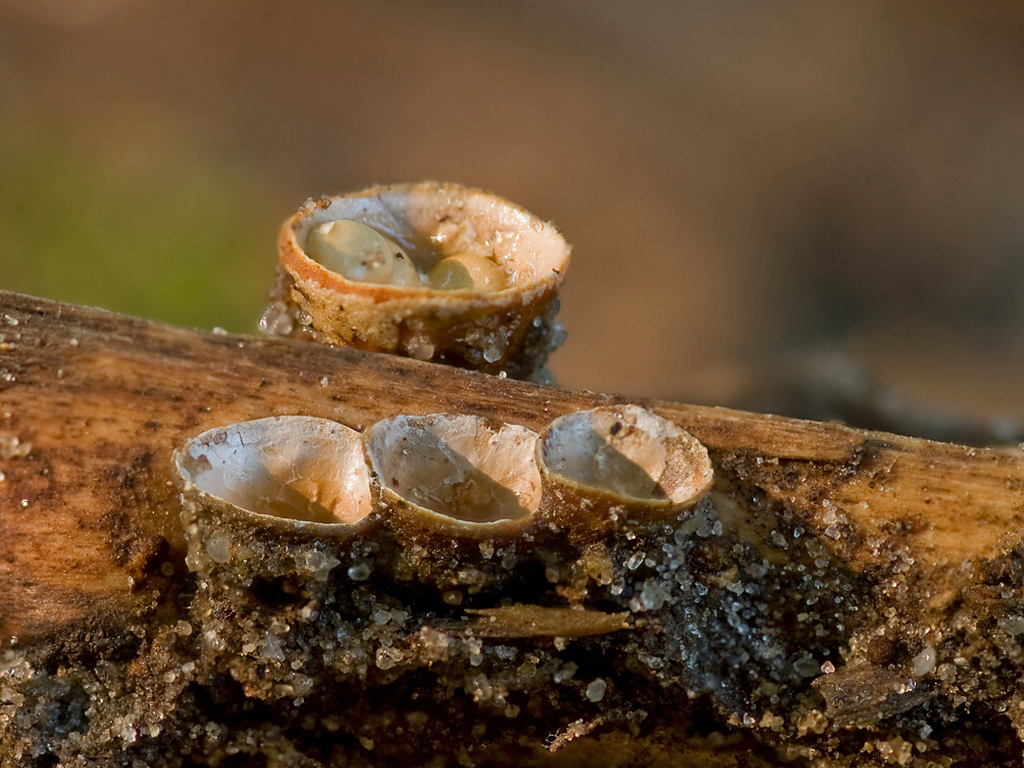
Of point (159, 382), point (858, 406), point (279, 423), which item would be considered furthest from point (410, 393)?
point (858, 406)

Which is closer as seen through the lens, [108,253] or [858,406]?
[858,406]

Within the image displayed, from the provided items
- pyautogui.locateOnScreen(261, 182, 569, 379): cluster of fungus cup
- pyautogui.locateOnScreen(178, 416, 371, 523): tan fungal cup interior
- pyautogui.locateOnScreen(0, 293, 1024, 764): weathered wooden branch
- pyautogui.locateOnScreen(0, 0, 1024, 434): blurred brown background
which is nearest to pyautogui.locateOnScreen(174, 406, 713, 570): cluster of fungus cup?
pyautogui.locateOnScreen(178, 416, 371, 523): tan fungal cup interior

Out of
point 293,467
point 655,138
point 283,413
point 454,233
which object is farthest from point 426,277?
point 655,138

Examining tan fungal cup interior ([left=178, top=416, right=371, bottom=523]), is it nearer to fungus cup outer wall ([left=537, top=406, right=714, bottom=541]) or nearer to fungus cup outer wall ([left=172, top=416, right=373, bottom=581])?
fungus cup outer wall ([left=172, top=416, right=373, bottom=581])

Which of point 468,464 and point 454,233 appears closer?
point 468,464

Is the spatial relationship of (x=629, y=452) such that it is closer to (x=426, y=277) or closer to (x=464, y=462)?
(x=464, y=462)

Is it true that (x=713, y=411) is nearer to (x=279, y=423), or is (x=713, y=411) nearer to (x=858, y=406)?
(x=279, y=423)
